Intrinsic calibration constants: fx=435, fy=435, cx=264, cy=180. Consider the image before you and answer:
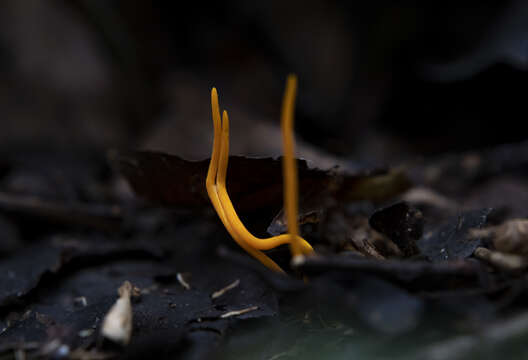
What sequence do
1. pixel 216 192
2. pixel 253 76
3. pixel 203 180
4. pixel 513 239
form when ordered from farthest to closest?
pixel 253 76 < pixel 203 180 < pixel 216 192 < pixel 513 239

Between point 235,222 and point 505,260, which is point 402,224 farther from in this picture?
point 235,222

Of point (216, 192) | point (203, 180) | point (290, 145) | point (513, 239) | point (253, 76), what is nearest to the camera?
point (290, 145)

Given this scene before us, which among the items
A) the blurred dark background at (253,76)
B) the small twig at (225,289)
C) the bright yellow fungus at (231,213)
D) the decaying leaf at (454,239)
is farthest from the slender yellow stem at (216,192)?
the blurred dark background at (253,76)

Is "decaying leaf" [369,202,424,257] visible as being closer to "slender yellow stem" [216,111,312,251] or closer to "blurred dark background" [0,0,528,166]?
"slender yellow stem" [216,111,312,251]

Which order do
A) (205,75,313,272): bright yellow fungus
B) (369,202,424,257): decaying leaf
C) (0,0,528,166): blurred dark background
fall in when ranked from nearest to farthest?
(205,75,313,272): bright yellow fungus → (369,202,424,257): decaying leaf → (0,0,528,166): blurred dark background

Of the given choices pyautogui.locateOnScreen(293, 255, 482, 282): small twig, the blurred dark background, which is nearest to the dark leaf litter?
pyautogui.locateOnScreen(293, 255, 482, 282): small twig

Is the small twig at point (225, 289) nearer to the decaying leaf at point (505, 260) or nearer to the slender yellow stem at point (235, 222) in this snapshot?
the slender yellow stem at point (235, 222)

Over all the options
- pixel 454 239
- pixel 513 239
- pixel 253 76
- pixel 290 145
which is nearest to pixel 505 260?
pixel 513 239

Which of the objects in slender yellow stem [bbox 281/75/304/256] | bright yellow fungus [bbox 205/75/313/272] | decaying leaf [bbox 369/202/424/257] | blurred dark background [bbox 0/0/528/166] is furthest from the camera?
blurred dark background [bbox 0/0/528/166]

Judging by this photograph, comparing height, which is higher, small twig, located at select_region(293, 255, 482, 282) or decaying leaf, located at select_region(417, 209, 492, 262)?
decaying leaf, located at select_region(417, 209, 492, 262)
